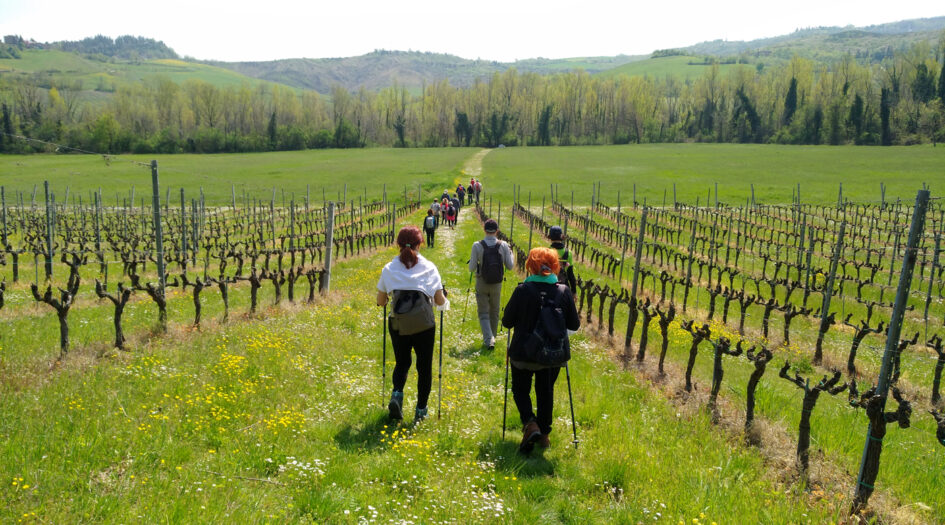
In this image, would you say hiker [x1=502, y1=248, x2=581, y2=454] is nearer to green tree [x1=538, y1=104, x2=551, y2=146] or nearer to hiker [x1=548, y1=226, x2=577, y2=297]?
hiker [x1=548, y1=226, x2=577, y2=297]

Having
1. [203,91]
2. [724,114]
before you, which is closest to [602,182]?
[724,114]

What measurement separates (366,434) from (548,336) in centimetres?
238

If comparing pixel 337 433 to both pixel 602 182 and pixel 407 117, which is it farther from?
pixel 407 117

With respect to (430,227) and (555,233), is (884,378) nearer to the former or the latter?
(555,233)

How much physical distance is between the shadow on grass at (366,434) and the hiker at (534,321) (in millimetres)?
1568

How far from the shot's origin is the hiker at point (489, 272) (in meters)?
9.41

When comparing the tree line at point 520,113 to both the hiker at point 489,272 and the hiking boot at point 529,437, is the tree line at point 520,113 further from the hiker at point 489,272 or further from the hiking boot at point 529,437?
the hiking boot at point 529,437

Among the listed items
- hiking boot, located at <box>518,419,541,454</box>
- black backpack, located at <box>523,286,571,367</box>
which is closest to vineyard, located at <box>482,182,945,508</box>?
black backpack, located at <box>523,286,571,367</box>

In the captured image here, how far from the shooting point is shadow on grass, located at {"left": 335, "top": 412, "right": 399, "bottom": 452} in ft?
19.2

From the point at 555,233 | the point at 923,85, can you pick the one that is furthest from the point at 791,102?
the point at 555,233

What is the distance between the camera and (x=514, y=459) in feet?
18.8

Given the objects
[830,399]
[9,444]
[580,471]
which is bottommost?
[830,399]

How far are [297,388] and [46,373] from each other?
3154 mm

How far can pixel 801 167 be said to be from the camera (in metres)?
71.6
